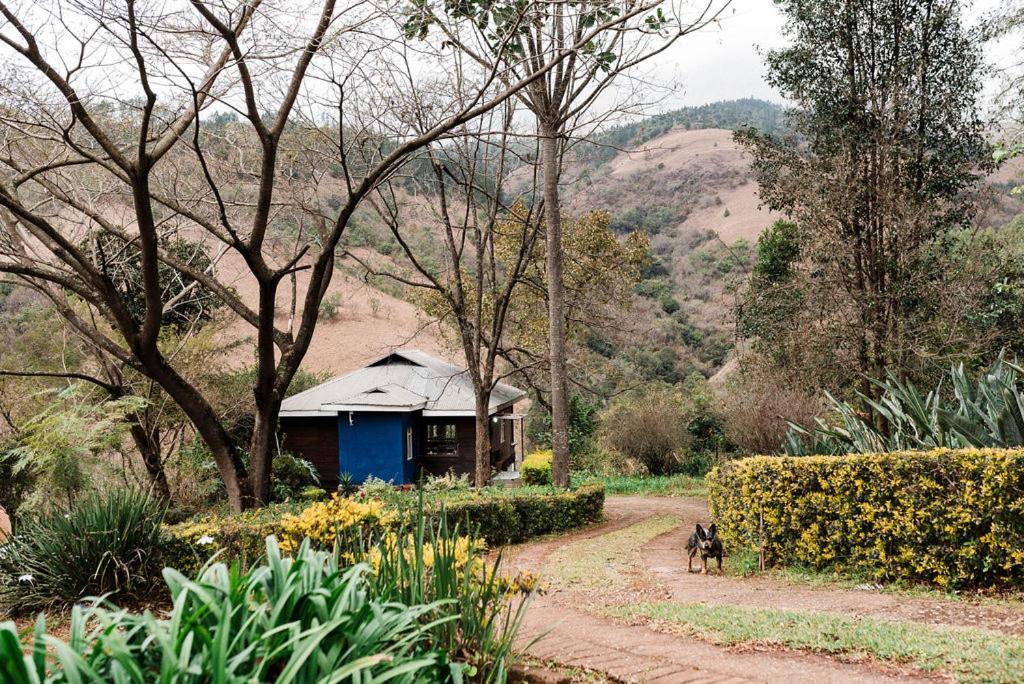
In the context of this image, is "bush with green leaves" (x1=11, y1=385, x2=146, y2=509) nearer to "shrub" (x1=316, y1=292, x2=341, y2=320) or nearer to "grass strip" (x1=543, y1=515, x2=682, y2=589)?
"grass strip" (x1=543, y1=515, x2=682, y2=589)

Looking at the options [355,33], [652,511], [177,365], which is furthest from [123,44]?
[652,511]

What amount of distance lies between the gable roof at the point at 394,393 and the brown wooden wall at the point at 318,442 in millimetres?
737

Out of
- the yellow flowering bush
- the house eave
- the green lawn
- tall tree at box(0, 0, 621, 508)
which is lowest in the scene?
the green lawn

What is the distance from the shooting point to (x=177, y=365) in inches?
715

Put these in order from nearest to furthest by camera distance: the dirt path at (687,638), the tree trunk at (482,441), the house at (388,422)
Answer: the dirt path at (687,638) → the tree trunk at (482,441) → the house at (388,422)

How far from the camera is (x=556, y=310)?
16531mm

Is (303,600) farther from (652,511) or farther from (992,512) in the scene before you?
(652,511)

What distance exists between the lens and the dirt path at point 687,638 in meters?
4.17

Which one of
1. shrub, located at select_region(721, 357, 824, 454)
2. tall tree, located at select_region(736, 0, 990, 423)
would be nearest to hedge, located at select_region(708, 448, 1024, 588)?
tall tree, located at select_region(736, 0, 990, 423)

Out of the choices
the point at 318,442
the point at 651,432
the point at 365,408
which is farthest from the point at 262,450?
the point at 651,432

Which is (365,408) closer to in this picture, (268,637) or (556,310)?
(556,310)

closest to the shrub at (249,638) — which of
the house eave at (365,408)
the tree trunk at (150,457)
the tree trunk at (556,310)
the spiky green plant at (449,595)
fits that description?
the spiky green plant at (449,595)

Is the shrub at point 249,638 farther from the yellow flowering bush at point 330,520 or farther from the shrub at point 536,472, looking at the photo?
the shrub at point 536,472

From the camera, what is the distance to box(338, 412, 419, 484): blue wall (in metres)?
21.8
